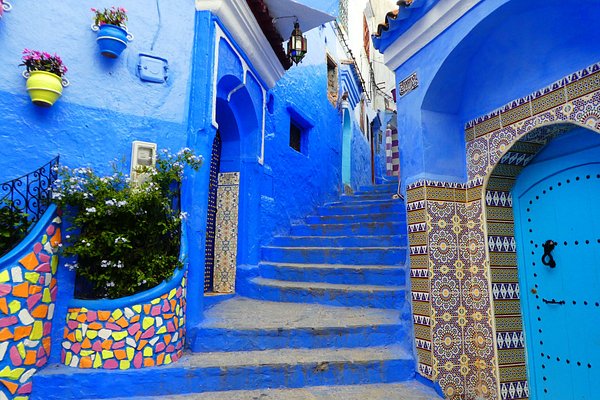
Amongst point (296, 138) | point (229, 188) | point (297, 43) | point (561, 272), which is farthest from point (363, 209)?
point (561, 272)

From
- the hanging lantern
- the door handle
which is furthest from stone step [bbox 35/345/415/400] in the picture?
the hanging lantern

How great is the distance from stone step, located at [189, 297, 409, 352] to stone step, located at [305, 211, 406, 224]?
6.75ft

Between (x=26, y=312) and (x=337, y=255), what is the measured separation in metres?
3.41

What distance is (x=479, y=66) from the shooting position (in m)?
3.19

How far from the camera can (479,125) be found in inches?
128

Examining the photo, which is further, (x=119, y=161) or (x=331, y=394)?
(x=119, y=161)

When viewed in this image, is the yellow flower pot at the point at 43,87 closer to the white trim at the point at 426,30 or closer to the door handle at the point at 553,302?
the white trim at the point at 426,30

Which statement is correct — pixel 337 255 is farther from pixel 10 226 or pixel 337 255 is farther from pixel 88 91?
pixel 10 226

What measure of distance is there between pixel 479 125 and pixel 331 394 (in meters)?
2.63

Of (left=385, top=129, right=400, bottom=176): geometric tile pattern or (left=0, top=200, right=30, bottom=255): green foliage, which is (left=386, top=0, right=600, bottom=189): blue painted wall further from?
(left=385, top=129, right=400, bottom=176): geometric tile pattern

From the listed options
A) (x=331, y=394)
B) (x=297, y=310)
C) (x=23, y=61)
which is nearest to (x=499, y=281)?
(x=331, y=394)

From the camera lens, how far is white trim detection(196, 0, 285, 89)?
4.04 meters

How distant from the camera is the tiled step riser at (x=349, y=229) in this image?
5223 mm

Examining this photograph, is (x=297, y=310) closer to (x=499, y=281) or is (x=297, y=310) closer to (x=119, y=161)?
(x=499, y=281)
